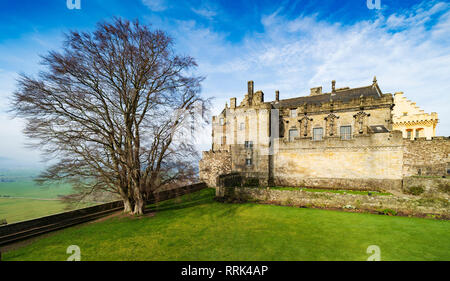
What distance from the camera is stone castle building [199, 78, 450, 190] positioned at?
18.4m

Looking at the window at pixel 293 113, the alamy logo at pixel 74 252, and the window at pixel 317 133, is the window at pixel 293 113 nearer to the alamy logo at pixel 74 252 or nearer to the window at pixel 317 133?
the window at pixel 317 133

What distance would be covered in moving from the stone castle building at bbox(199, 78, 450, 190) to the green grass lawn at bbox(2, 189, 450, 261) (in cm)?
706

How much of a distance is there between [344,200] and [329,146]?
7.09 metres

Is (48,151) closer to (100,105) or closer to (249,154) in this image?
(100,105)

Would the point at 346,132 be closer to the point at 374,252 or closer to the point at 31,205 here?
the point at 374,252

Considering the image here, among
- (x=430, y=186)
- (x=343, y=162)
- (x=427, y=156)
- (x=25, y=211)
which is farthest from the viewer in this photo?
(x=25, y=211)

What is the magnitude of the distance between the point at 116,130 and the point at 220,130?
22257 mm

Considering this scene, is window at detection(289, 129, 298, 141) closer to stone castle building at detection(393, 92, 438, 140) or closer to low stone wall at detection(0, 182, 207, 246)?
stone castle building at detection(393, 92, 438, 140)

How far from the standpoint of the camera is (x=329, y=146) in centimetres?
2014

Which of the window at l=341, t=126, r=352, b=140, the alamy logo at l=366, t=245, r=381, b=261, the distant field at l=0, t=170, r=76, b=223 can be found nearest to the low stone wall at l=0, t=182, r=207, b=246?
the distant field at l=0, t=170, r=76, b=223

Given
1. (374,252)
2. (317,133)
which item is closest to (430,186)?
(317,133)

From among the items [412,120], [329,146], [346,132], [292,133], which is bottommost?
[329,146]

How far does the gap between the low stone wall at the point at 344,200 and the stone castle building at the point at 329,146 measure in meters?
5.02
